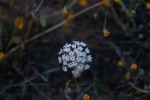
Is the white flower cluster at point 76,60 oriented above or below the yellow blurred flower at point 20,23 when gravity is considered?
below

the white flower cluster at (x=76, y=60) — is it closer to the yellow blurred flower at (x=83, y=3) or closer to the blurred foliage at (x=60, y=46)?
the blurred foliage at (x=60, y=46)

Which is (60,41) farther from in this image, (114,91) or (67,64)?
(67,64)

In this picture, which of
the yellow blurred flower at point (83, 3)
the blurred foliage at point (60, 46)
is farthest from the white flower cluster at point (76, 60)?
the yellow blurred flower at point (83, 3)

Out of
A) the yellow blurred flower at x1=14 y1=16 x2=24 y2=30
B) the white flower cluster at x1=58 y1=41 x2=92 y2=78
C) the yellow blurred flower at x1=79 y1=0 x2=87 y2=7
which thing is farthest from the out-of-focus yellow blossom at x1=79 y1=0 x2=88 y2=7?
the white flower cluster at x1=58 y1=41 x2=92 y2=78

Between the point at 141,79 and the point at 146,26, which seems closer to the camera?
the point at 141,79

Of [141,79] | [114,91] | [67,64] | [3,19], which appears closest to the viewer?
[67,64]

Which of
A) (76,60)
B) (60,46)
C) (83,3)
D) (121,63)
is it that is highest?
(83,3)

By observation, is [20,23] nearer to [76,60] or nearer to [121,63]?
[121,63]

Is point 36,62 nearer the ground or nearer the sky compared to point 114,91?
nearer the sky

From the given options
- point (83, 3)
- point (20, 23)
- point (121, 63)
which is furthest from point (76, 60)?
point (83, 3)

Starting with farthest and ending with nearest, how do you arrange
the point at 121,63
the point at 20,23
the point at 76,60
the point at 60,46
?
the point at 60,46, the point at 20,23, the point at 121,63, the point at 76,60

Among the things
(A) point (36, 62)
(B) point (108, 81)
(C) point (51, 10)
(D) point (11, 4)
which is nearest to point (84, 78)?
(B) point (108, 81)
